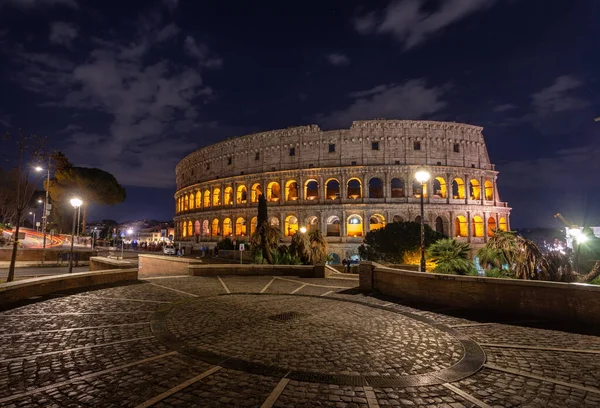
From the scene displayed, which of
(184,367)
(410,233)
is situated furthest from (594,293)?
(410,233)

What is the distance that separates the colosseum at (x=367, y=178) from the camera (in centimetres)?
4253

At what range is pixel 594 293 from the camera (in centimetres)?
765

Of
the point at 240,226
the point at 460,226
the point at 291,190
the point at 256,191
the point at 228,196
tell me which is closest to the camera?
the point at 460,226

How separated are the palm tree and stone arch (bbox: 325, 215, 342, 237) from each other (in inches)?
1140

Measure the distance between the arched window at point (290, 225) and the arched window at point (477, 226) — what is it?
25.3 metres

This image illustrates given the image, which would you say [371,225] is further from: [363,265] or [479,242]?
[363,265]

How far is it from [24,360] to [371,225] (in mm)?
42843

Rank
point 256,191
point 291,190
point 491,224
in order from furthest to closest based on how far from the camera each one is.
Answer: point 256,191, point 291,190, point 491,224

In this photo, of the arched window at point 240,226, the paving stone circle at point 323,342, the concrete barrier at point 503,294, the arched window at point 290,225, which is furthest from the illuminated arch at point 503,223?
the paving stone circle at point 323,342

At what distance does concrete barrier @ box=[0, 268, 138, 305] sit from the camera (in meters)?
9.36

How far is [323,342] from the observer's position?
640 centimetres

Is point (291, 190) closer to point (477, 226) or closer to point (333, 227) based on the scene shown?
point (333, 227)

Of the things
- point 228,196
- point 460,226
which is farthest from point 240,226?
point 460,226

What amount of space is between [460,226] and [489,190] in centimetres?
704
